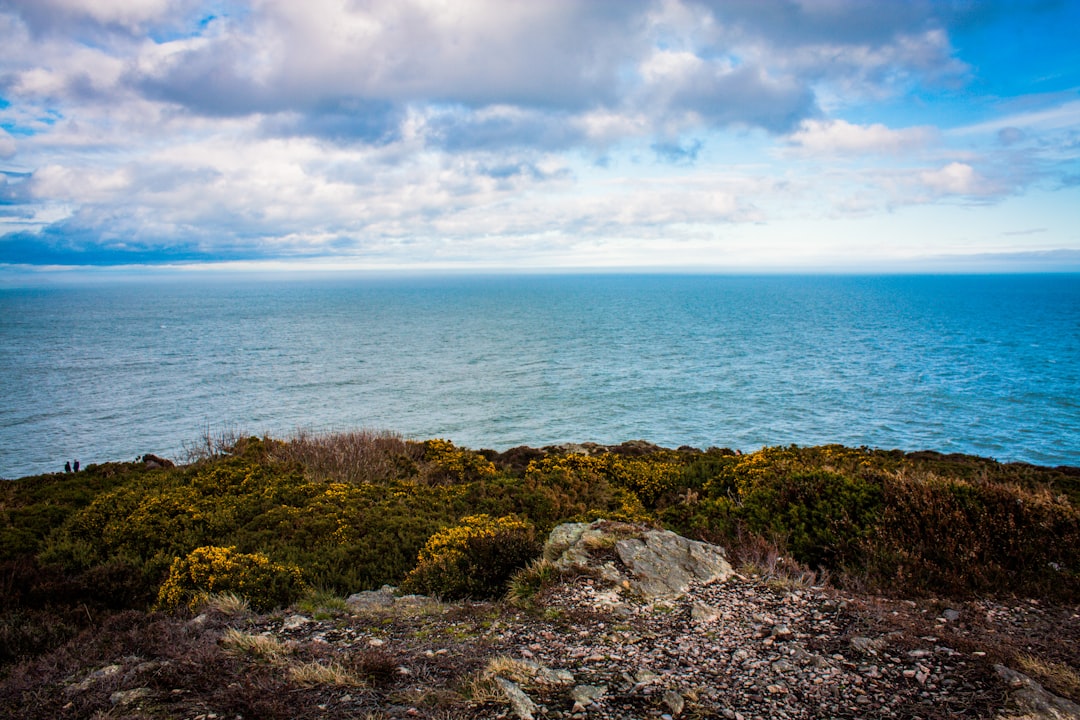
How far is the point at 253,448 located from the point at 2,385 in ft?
156

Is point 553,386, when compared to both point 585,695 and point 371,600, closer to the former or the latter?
point 371,600

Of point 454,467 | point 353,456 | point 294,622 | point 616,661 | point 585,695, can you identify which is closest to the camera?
point 585,695

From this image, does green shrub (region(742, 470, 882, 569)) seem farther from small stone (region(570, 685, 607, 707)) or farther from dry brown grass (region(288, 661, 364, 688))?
dry brown grass (region(288, 661, 364, 688))

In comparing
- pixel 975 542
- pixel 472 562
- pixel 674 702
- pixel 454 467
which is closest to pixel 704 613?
pixel 674 702

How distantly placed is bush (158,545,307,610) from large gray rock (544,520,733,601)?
11.8 feet

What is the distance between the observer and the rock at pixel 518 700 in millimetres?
4629

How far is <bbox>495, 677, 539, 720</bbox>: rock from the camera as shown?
463 centimetres

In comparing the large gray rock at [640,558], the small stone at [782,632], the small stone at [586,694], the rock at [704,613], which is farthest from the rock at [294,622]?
the small stone at [782,632]

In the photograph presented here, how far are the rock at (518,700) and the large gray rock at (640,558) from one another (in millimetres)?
2525

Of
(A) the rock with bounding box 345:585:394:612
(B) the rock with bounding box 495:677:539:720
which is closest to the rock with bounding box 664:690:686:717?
(B) the rock with bounding box 495:677:539:720

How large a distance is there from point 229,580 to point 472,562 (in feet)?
10.5

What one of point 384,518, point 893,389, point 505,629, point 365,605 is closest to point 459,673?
point 505,629

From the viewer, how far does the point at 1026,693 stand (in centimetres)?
475

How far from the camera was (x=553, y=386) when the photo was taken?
48.1 metres
